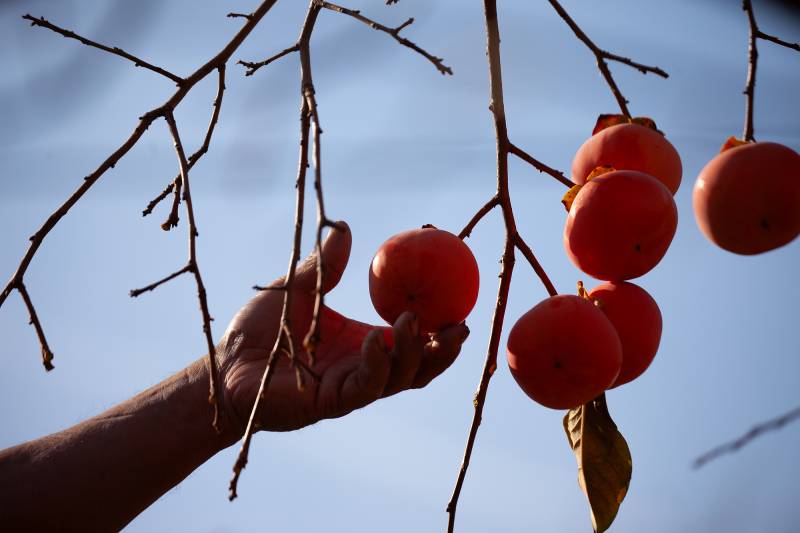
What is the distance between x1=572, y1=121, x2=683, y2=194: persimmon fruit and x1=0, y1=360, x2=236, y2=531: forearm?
3.37 ft

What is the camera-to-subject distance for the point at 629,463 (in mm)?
1720

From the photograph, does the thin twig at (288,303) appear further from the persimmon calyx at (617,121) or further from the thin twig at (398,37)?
the persimmon calyx at (617,121)

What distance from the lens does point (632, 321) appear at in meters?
1.52

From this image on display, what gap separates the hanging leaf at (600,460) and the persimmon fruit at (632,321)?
19 cm

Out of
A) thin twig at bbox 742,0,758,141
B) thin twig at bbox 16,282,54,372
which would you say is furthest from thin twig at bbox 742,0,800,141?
thin twig at bbox 16,282,54,372

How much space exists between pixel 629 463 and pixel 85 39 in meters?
1.39

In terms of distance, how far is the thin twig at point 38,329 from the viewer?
130 cm

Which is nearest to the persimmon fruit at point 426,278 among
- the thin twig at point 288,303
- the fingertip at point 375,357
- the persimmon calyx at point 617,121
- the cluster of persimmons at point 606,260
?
the cluster of persimmons at point 606,260

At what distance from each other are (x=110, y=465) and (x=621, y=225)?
1.29 m

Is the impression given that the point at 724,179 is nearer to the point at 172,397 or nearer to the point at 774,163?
the point at 774,163

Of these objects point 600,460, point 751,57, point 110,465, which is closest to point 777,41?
point 751,57

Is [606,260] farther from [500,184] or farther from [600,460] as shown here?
[600,460]

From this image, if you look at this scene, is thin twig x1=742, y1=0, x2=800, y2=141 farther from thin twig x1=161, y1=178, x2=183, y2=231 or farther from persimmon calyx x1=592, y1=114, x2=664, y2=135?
thin twig x1=161, y1=178, x2=183, y2=231

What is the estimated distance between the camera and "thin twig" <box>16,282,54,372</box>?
1299mm
